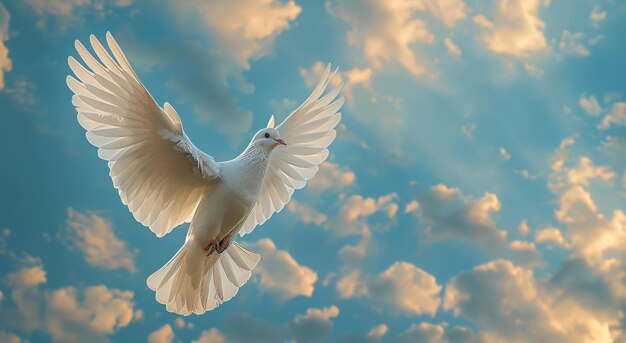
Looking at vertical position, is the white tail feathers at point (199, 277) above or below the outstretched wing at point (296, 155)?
below

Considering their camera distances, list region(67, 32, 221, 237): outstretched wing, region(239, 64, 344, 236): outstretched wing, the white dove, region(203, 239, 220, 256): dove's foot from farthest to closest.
Result: region(239, 64, 344, 236): outstretched wing, region(203, 239, 220, 256): dove's foot, the white dove, region(67, 32, 221, 237): outstretched wing

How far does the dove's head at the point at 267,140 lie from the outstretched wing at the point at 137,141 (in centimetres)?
82

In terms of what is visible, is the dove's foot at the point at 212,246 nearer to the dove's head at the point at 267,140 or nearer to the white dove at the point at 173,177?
the white dove at the point at 173,177

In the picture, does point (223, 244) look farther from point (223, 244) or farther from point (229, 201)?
point (229, 201)

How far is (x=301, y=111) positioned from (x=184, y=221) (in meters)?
2.98

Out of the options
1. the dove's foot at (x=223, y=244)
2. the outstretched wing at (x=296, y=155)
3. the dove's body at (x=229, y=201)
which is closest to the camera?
the dove's body at (x=229, y=201)

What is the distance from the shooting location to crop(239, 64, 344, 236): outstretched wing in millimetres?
12094

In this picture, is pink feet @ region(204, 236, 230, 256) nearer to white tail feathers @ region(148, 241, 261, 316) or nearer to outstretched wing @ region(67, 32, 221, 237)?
white tail feathers @ region(148, 241, 261, 316)

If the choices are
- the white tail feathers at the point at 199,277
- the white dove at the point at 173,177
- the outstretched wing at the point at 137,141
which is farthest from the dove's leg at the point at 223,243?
the outstretched wing at the point at 137,141

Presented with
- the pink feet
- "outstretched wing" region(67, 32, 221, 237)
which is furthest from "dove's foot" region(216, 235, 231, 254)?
"outstretched wing" region(67, 32, 221, 237)

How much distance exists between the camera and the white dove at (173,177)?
925 centimetres

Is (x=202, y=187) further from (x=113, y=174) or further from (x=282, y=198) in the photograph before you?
(x=282, y=198)

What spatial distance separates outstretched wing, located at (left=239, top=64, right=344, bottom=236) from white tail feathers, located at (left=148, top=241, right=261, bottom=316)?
2.88 ft

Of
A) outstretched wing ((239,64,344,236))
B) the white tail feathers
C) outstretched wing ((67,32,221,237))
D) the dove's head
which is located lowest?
the white tail feathers
